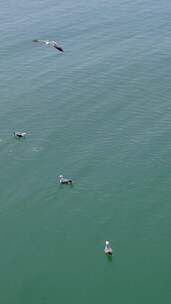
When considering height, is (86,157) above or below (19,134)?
below

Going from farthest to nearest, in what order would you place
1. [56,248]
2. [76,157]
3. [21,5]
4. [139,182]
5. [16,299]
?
[21,5], [76,157], [139,182], [56,248], [16,299]

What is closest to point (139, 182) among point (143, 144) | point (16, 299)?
point (143, 144)

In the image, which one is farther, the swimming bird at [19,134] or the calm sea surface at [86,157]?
the swimming bird at [19,134]

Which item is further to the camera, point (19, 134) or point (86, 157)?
point (19, 134)

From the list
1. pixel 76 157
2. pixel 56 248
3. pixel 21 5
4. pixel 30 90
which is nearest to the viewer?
pixel 56 248

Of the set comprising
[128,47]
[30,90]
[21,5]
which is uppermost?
[21,5]

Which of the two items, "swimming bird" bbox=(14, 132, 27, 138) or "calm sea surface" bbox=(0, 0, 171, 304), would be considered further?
"swimming bird" bbox=(14, 132, 27, 138)

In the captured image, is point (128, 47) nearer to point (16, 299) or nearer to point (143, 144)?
point (143, 144)

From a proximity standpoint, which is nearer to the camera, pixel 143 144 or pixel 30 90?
pixel 143 144
